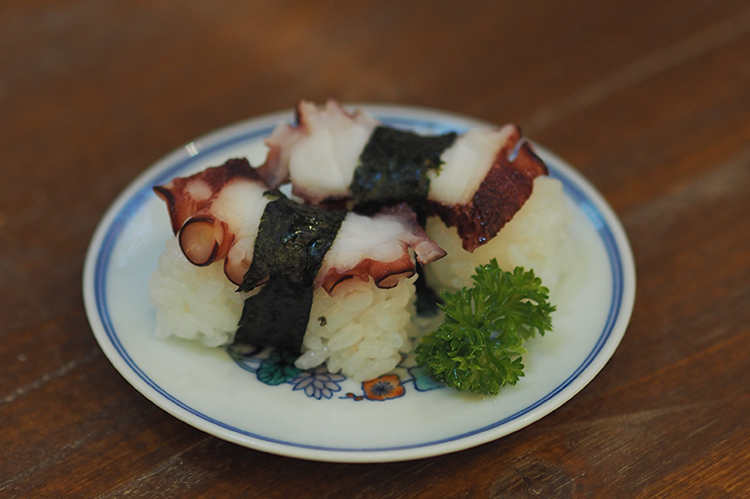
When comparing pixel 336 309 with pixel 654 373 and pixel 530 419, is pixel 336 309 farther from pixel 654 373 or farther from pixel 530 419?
pixel 654 373

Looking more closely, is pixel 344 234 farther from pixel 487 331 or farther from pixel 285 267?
pixel 487 331

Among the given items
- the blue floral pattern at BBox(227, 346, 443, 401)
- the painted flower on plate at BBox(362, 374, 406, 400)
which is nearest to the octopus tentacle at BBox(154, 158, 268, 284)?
the blue floral pattern at BBox(227, 346, 443, 401)

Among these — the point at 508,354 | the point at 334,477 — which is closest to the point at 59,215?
the point at 334,477

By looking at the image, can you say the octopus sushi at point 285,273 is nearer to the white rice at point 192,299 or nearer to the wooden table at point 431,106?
the white rice at point 192,299

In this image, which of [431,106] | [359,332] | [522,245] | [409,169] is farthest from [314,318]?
[431,106]

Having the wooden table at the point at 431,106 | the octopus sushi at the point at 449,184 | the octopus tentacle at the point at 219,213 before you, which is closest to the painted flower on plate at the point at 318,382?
the wooden table at the point at 431,106

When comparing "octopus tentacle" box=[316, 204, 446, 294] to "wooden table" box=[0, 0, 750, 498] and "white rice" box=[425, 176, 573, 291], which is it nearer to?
"white rice" box=[425, 176, 573, 291]
